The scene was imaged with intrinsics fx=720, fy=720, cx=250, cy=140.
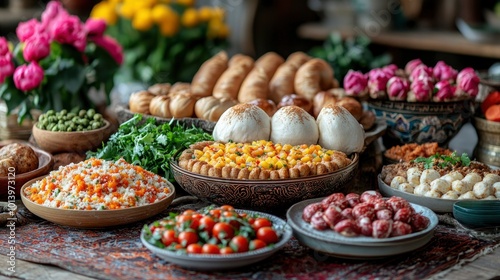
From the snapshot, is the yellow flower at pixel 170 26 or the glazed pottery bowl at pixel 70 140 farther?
the yellow flower at pixel 170 26

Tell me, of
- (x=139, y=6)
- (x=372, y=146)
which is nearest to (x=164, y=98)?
(x=372, y=146)

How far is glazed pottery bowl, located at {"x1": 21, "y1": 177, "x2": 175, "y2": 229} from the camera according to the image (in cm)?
220

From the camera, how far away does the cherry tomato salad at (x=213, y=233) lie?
1.91 meters

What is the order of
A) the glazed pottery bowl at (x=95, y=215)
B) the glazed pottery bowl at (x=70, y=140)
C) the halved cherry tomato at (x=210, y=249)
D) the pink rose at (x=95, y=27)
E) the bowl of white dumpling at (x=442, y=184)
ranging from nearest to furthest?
the halved cherry tomato at (x=210, y=249) < the glazed pottery bowl at (x=95, y=215) < the bowl of white dumpling at (x=442, y=184) < the glazed pottery bowl at (x=70, y=140) < the pink rose at (x=95, y=27)

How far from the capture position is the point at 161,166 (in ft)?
8.52

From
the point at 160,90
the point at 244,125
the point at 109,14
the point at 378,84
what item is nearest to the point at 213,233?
the point at 244,125

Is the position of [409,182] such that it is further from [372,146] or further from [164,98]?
[164,98]

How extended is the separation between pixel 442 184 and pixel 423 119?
2.31 feet

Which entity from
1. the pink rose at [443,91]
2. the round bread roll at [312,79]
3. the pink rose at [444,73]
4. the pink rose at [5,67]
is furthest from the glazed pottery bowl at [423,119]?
the pink rose at [5,67]

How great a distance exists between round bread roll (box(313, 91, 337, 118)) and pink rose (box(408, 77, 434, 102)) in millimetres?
323

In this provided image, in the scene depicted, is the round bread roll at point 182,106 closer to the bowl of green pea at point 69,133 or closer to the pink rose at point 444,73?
the bowl of green pea at point 69,133

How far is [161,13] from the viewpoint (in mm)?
4922

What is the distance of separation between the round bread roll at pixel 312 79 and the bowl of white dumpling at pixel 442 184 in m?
0.77

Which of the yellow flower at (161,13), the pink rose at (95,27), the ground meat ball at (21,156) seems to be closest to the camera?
the ground meat ball at (21,156)
